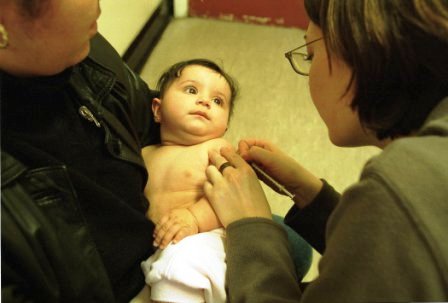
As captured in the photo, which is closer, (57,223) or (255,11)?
(57,223)

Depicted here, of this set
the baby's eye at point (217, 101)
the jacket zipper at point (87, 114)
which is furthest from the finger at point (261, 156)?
the jacket zipper at point (87, 114)

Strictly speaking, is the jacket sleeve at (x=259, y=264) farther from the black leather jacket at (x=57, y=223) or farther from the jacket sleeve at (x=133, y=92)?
the jacket sleeve at (x=133, y=92)

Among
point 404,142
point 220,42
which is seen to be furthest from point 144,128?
point 220,42

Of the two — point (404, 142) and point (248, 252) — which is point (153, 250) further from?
point (404, 142)

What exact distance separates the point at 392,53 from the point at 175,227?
0.58 metres

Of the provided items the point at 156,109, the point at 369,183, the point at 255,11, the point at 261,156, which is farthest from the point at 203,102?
the point at 255,11

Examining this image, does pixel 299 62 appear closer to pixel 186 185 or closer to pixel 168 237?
pixel 186 185

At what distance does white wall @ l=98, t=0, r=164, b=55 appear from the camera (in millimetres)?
2071

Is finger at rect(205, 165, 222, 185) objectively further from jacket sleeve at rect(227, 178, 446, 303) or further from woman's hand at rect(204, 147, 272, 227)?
jacket sleeve at rect(227, 178, 446, 303)

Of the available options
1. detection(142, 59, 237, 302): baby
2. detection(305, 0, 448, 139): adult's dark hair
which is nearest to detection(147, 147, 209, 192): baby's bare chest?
detection(142, 59, 237, 302): baby

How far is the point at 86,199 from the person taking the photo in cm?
85

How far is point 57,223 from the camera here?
2.45 ft

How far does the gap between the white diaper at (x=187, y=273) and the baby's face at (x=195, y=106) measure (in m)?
0.37

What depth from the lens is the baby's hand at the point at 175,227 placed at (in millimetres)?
1004
